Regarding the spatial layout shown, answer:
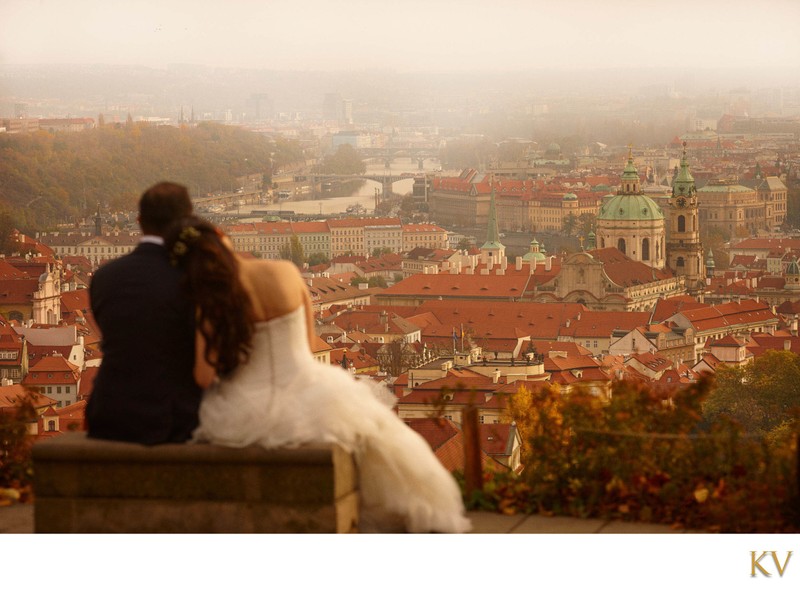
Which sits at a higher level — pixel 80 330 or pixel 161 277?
pixel 161 277

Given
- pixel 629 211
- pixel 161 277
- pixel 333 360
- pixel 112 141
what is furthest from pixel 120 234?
pixel 161 277

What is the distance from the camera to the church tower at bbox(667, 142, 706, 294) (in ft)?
125

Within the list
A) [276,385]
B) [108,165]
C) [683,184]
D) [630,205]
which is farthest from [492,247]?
[276,385]

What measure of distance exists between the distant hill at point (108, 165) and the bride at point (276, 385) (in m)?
22.9

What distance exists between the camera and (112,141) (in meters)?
26.4

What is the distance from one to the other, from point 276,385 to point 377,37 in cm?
1789

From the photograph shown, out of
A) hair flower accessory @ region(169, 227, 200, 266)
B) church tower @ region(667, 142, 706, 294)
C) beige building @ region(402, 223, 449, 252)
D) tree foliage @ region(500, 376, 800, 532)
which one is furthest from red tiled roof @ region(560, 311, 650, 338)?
hair flower accessory @ region(169, 227, 200, 266)

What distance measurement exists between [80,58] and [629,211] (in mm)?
24124

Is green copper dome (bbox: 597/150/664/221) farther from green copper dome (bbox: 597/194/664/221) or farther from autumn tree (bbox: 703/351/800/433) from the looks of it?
autumn tree (bbox: 703/351/800/433)

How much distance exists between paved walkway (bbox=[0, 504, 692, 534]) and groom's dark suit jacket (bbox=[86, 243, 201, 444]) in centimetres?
32

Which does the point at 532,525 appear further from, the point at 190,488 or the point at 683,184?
the point at 683,184

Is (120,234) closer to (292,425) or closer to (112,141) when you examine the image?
(112,141)

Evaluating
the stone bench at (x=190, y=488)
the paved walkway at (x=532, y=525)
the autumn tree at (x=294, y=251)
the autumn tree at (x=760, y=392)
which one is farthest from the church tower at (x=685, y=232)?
the stone bench at (x=190, y=488)

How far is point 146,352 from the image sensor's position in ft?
6.20
